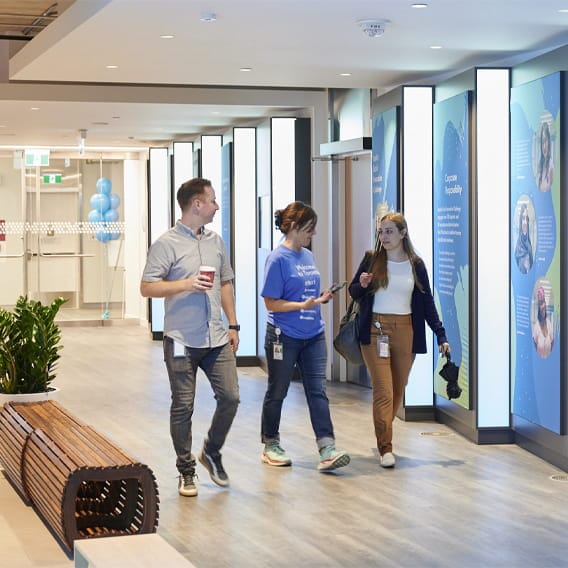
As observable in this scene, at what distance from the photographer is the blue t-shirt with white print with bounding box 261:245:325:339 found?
7.07 meters

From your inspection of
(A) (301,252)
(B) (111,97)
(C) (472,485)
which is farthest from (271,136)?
(C) (472,485)

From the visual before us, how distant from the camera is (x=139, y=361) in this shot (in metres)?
13.9

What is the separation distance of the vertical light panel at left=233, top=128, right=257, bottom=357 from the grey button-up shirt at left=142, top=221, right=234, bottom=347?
21.2ft

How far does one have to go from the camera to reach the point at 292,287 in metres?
7.07

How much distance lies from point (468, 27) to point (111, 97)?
5.38m

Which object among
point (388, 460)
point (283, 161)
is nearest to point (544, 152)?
point (388, 460)

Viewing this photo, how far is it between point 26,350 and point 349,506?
7.91ft

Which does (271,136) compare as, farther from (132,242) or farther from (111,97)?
(132,242)

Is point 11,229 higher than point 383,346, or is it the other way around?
point 11,229

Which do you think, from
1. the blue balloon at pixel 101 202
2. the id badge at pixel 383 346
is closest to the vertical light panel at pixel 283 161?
the id badge at pixel 383 346

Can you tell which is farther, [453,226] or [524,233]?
[453,226]

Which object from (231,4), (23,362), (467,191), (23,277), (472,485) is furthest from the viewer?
(23,277)

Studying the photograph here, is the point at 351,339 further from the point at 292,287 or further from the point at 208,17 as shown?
the point at 208,17

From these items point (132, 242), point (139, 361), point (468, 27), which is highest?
point (468, 27)
